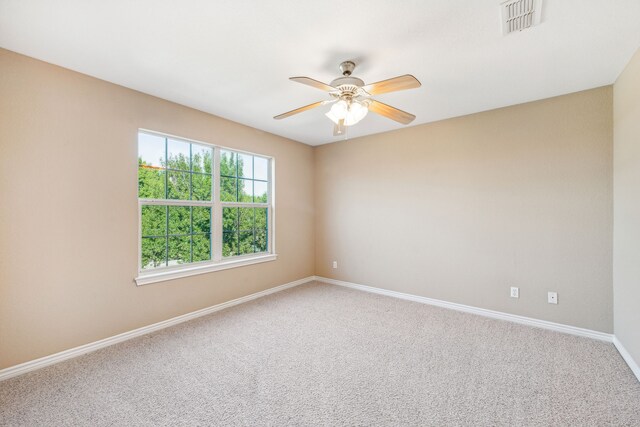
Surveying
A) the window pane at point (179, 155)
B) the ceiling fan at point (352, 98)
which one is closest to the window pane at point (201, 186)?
the window pane at point (179, 155)

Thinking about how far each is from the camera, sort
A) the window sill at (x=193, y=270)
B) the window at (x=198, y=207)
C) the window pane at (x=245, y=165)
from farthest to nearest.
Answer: the window pane at (x=245, y=165) < the window at (x=198, y=207) < the window sill at (x=193, y=270)

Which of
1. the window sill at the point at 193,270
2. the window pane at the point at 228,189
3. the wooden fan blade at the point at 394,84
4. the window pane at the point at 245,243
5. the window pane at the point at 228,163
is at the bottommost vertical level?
the window sill at the point at 193,270

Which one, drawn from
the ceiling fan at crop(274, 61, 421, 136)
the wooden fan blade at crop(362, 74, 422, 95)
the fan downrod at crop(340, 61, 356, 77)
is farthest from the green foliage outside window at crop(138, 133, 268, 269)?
the wooden fan blade at crop(362, 74, 422, 95)

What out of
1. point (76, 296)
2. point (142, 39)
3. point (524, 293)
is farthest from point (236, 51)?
point (524, 293)

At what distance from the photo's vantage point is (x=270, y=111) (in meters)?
3.36

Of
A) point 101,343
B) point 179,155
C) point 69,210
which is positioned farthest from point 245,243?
point 69,210

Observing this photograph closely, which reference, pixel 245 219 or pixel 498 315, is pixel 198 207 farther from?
pixel 498 315

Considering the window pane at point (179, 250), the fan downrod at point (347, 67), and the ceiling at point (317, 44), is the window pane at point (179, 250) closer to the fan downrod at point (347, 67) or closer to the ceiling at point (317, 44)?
the ceiling at point (317, 44)

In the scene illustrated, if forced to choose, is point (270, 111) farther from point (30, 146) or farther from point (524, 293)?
point (524, 293)

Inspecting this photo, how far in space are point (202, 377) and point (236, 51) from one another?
8.06 ft

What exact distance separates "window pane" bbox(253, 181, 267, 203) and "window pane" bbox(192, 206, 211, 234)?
0.81m

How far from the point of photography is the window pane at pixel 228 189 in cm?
371

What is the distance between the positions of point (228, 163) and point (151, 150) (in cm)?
95

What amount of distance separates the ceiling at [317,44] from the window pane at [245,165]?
1098mm
